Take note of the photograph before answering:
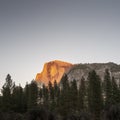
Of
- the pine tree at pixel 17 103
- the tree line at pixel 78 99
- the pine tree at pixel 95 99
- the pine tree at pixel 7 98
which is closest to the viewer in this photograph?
the pine tree at pixel 95 99

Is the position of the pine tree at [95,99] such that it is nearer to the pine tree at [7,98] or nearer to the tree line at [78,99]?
the tree line at [78,99]

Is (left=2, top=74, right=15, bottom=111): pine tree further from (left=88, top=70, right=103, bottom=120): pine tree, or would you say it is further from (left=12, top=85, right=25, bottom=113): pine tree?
(left=88, top=70, right=103, bottom=120): pine tree

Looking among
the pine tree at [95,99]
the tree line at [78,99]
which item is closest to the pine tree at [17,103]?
the tree line at [78,99]

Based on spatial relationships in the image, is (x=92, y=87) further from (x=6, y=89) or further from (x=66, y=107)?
(x=6, y=89)

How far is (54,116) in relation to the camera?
4406 centimetres

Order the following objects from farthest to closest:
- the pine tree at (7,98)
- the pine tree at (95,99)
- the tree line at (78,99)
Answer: the pine tree at (7,98) → the tree line at (78,99) → the pine tree at (95,99)

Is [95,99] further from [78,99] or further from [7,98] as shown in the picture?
[7,98]

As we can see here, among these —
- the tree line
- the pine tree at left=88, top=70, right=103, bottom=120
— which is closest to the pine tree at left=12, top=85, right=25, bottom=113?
the tree line

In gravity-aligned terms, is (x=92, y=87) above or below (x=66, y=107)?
above

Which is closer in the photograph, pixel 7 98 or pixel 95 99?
pixel 95 99

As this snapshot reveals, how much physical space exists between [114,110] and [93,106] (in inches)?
1109

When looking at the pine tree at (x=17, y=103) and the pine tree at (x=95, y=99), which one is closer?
the pine tree at (x=95, y=99)

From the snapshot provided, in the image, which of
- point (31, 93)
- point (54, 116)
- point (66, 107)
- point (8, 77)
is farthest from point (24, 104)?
point (54, 116)

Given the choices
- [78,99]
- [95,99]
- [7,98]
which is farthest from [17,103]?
[95,99]
